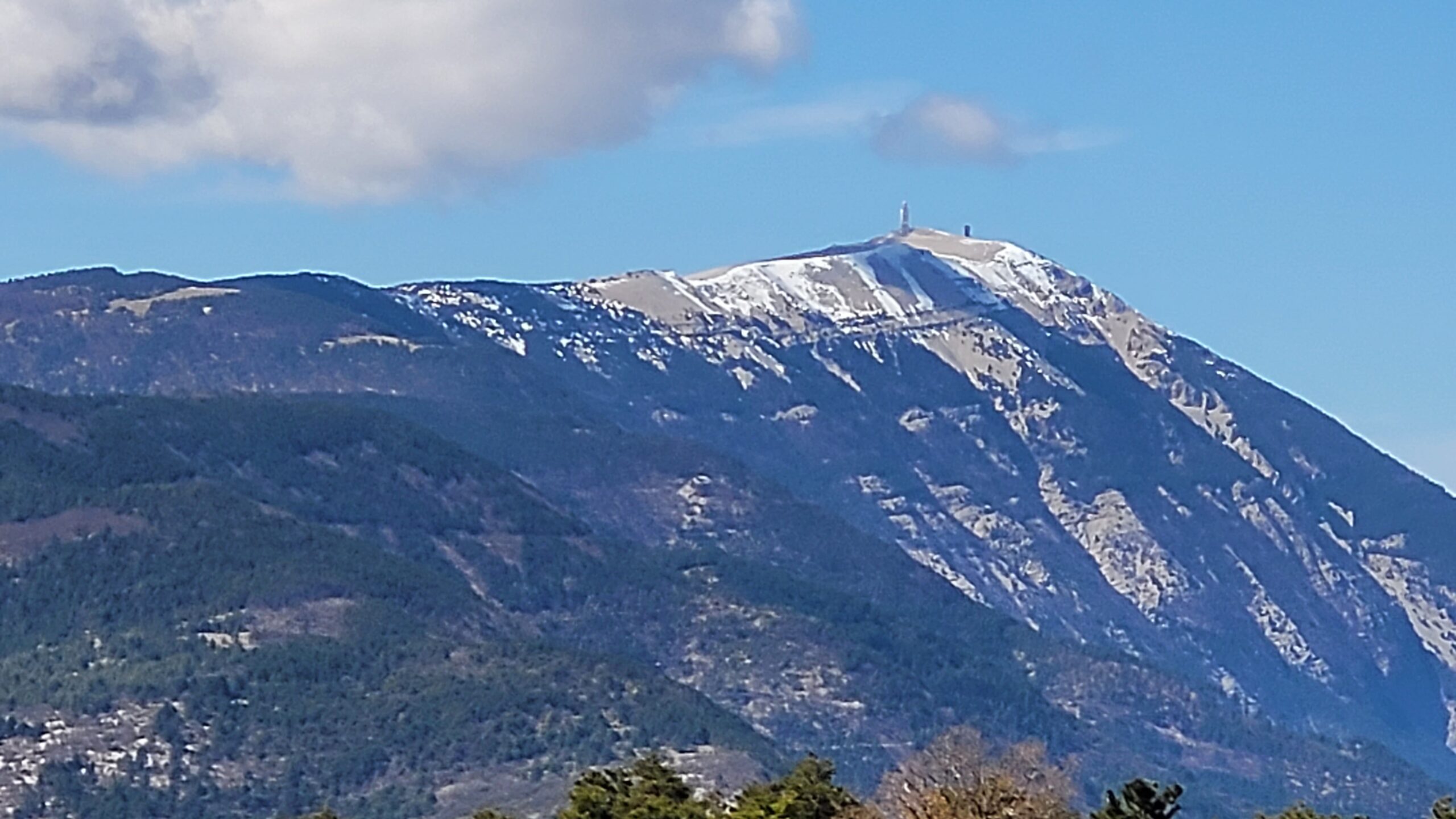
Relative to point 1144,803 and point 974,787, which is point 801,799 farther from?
point 1144,803

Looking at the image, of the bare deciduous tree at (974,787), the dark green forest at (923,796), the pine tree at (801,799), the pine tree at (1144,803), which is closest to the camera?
the pine tree at (1144,803)

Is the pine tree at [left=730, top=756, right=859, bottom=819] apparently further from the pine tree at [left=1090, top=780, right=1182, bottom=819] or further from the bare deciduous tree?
the pine tree at [left=1090, top=780, right=1182, bottom=819]

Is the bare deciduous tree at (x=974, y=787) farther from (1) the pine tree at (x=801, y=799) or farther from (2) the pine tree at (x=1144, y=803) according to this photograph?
(2) the pine tree at (x=1144, y=803)

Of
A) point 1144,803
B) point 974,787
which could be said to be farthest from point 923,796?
point 1144,803

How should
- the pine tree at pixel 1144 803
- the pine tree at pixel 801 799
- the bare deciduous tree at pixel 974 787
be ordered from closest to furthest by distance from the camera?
the pine tree at pixel 1144 803 → the bare deciduous tree at pixel 974 787 → the pine tree at pixel 801 799

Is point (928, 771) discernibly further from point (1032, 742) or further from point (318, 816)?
point (318, 816)

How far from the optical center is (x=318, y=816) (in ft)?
548

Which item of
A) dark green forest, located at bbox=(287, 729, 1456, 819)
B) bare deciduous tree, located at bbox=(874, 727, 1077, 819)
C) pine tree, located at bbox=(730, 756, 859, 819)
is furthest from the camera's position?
pine tree, located at bbox=(730, 756, 859, 819)

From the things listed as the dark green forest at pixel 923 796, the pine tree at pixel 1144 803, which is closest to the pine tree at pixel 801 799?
the dark green forest at pixel 923 796

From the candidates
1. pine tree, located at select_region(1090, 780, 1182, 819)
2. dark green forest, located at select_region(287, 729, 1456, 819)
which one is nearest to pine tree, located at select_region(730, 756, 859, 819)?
dark green forest, located at select_region(287, 729, 1456, 819)

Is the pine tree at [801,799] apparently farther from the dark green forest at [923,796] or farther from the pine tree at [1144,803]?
the pine tree at [1144,803]

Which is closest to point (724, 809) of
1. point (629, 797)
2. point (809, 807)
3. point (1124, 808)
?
point (629, 797)

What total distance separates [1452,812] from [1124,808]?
16165 mm

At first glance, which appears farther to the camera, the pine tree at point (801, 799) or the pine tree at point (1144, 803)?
the pine tree at point (801, 799)
